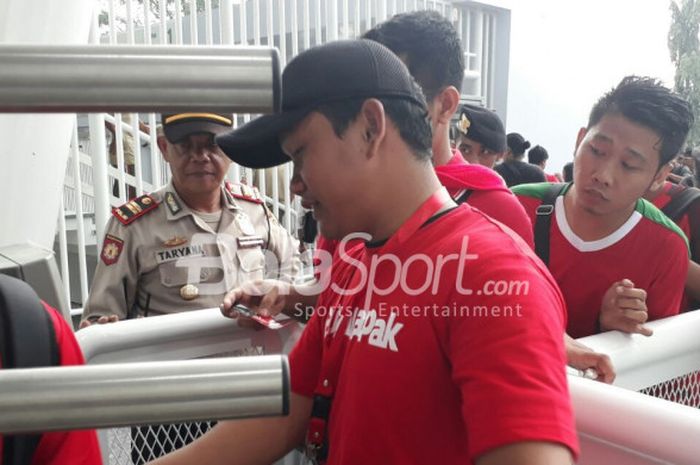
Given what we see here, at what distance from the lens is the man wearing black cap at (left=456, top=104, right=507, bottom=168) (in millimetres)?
2809

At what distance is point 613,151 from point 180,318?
1.07m

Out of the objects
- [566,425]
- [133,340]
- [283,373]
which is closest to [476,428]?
[566,425]

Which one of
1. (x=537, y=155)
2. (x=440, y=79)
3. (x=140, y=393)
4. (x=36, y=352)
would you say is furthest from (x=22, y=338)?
(x=537, y=155)

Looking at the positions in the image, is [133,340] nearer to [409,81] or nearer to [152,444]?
[152,444]

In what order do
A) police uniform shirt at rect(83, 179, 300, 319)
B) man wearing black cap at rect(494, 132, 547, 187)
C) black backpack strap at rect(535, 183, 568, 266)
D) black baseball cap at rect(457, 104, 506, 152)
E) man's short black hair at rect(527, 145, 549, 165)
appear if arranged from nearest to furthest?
black backpack strap at rect(535, 183, 568, 266) → police uniform shirt at rect(83, 179, 300, 319) → black baseball cap at rect(457, 104, 506, 152) → man wearing black cap at rect(494, 132, 547, 187) → man's short black hair at rect(527, 145, 549, 165)

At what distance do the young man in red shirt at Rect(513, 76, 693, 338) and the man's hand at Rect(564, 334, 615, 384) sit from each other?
1.54 feet

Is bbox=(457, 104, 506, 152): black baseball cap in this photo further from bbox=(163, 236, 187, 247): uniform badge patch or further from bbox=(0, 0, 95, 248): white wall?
Result: bbox=(0, 0, 95, 248): white wall

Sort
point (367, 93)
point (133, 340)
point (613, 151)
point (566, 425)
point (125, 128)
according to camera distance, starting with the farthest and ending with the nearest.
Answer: point (125, 128) < point (613, 151) < point (133, 340) < point (367, 93) < point (566, 425)

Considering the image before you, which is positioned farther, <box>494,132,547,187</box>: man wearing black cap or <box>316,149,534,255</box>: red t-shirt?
<box>494,132,547,187</box>: man wearing black cap

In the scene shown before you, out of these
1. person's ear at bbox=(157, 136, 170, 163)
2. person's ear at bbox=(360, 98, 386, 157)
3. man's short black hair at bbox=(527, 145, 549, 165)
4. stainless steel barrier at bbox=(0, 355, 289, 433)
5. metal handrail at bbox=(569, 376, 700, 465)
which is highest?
person's ear at bbox=(360, 98, 386, 157)

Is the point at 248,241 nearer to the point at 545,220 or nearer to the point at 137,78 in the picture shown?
the point at 545,220

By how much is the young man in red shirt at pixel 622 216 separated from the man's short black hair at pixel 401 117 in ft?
2.59

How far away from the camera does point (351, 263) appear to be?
1129 millimetres

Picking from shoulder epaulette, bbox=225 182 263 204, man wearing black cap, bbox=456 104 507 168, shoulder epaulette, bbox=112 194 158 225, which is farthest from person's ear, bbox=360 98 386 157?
man wearing black cap, bbox=456 104 507 168
